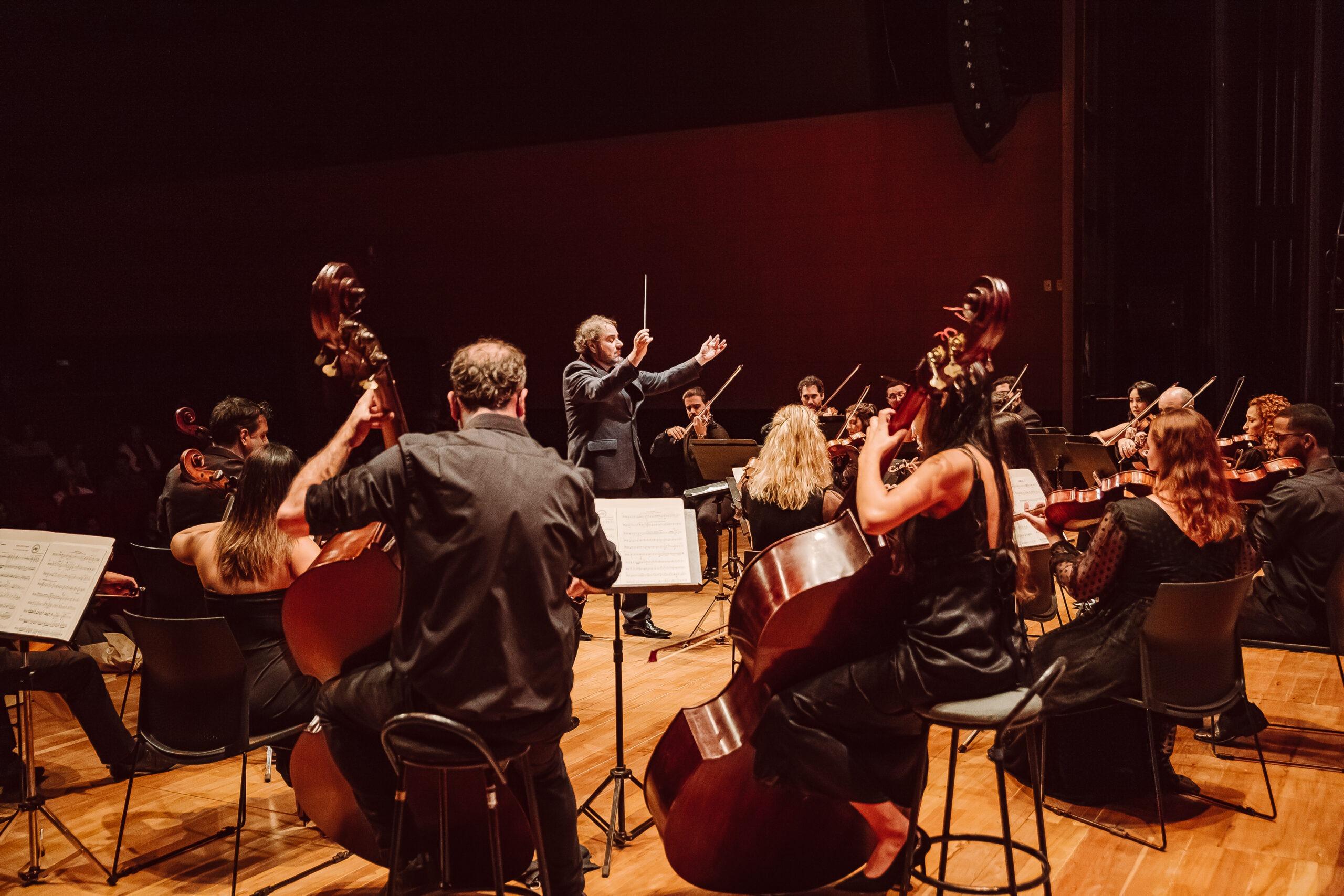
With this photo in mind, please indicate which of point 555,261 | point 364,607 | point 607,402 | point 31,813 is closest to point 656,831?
point 364,607

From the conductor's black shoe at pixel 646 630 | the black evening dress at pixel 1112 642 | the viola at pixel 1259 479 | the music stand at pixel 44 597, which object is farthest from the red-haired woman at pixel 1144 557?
the music stand at pixel 44 597

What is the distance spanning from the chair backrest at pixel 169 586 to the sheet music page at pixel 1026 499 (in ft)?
9.59

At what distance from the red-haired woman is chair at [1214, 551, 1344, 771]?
0.79ft

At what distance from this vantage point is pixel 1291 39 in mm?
7504

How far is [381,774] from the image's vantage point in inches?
95.9

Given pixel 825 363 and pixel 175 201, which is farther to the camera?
pixel 175 201

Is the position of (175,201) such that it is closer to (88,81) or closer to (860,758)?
(88,81)

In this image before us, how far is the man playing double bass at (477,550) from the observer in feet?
6.89

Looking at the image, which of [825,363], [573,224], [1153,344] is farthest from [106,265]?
[1153,344]

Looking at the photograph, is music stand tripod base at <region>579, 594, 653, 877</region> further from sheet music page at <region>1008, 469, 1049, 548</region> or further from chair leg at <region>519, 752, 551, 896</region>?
sheet music page at <region>1008, 469, 1049, 548</region>

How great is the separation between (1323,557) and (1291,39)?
5.40 m

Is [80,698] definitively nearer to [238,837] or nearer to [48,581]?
[48,581]

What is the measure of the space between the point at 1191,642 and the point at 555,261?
8553 millimetres

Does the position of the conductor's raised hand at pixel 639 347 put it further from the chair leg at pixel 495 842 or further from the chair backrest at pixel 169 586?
the chair leg at pixel 495 842
